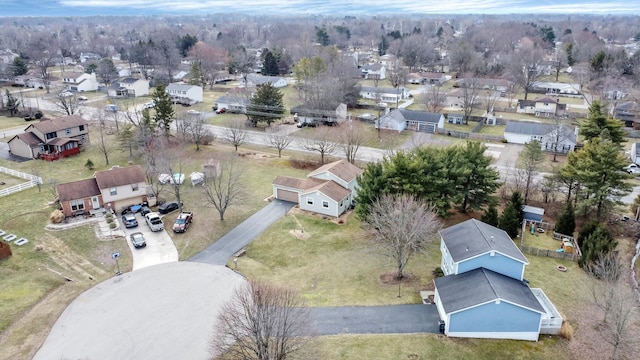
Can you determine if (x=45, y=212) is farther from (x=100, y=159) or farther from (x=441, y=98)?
(x=441, y=98)

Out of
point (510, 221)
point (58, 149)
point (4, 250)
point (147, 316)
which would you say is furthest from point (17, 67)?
point (510, 221)

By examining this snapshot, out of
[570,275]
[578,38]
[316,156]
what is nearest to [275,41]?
[578,38]

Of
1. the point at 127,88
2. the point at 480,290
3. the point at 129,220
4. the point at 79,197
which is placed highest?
the point at 127,88

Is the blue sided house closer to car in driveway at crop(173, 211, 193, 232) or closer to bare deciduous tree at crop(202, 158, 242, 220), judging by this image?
bare deciduous tree at crop(202, 158, 242, 220)

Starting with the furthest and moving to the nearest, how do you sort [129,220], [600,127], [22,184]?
[600,127], [22,184], [129,220]

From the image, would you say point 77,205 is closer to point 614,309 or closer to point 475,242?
point 475,242
